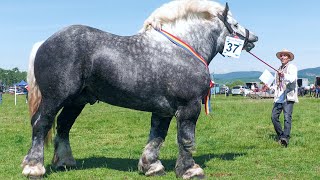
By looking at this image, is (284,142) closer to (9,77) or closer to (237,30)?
(237,30)

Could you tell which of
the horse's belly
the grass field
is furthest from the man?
the horse's belly

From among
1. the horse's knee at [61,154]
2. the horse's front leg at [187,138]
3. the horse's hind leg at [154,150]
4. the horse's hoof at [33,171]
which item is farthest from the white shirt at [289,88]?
the horse's hoof at [33,171]

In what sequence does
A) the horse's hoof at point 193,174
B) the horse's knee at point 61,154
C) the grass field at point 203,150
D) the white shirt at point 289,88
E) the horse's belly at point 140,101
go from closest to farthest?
1. the horse's belly at point 140,101
2. the horse's hoof at point 193,174
3. the grass field at point 203,150
4. the horse's knee at point 61,154
5. the white shirt at point 289,88

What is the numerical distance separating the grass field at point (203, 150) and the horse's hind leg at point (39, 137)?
1.31 ft

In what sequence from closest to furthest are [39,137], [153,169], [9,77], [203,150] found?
[39,137] < [153,169] < [203,150] < [9,77]

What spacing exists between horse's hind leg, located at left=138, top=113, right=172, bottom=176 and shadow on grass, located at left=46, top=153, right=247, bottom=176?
45cm

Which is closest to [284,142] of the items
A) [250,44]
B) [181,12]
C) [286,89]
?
[286,89]

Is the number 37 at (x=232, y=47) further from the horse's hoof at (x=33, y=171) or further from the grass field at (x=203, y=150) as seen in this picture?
the horse's hoof at (x=33, y=171)

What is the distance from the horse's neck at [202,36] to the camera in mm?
6840

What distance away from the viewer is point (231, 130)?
13258 millimetres

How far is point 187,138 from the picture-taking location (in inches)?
259

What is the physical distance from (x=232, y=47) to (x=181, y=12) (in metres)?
0.99

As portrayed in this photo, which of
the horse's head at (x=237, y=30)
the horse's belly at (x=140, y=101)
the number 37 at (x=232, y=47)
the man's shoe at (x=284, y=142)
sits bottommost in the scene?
the man's shoe at (x=284, y=142)

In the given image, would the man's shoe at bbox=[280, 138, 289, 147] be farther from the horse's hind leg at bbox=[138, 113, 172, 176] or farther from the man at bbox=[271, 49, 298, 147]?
the horse's hind leg at bbox=[138, 113, 172, 176]
